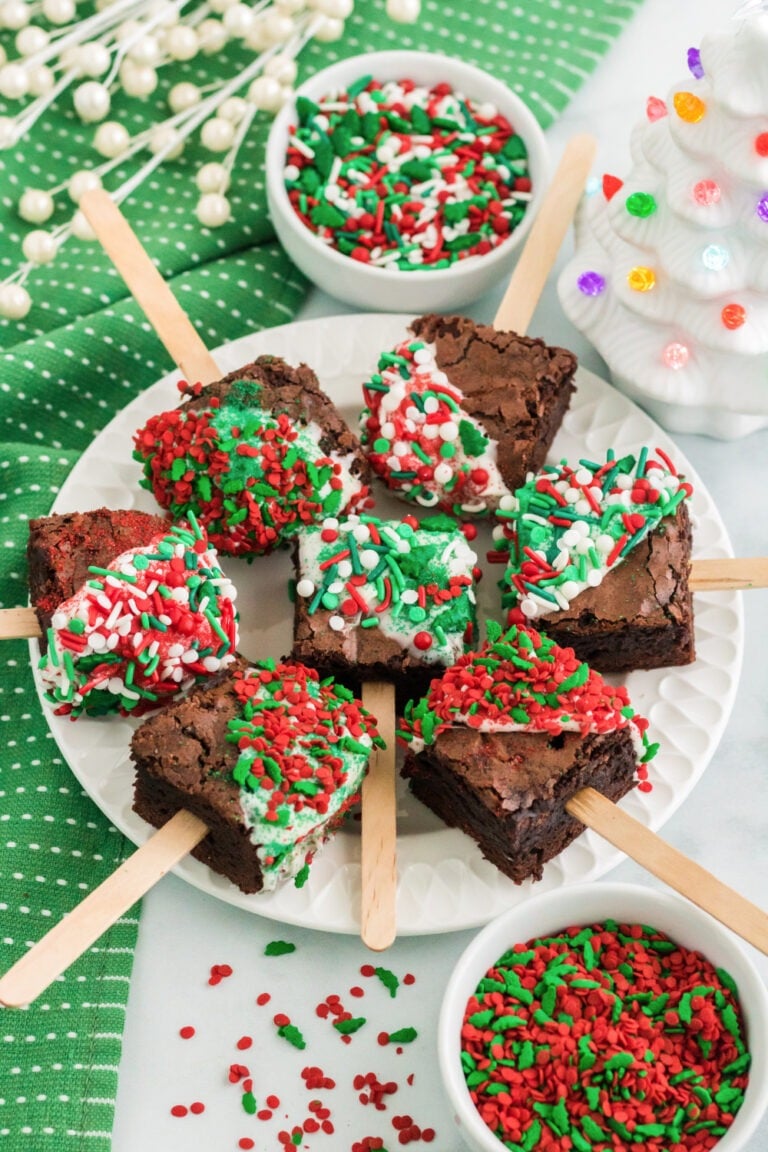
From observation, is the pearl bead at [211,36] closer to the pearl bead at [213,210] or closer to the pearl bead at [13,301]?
the pearl bead at [213,210]

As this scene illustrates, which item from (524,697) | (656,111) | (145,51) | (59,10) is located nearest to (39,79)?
(59,10)

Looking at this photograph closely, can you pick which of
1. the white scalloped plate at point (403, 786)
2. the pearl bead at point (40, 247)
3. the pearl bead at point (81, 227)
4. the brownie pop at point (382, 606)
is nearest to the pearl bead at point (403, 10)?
the white scalloped plate at point (403, 786)

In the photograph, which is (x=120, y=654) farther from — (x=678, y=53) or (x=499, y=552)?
(x=678, y=53)

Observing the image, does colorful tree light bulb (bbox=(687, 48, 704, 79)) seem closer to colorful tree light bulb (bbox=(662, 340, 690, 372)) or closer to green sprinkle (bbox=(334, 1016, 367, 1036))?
colorful tree light bulb (bbox=(662, 340, 690, 372))

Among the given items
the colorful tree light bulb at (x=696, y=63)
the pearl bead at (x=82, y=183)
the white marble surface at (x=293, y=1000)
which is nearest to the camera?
the white marble surface at (x=293, y=1000)

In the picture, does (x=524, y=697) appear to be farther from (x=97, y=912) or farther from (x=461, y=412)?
(x=97, y=912)

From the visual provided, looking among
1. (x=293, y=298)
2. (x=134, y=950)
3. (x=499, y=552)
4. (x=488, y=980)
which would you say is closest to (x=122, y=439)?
(x=293, y=298)
